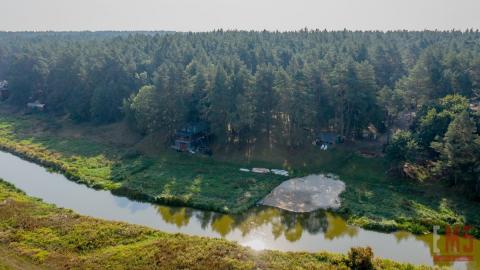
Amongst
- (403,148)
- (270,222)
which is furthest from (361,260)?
(403,148)

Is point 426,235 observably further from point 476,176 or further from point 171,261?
point 171,261

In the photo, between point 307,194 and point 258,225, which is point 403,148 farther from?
point 258,225

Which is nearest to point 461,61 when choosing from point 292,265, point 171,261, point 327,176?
point 327,176

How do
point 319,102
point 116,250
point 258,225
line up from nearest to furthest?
point 116,250 → point 258,225 → point 319,102

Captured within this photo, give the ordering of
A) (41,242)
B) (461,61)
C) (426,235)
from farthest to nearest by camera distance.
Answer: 1. (461,61)
2. (426,235)
3. (41,242)

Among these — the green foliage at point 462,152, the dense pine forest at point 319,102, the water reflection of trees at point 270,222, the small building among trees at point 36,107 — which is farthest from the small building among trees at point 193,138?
the small building among trees at point 36,107

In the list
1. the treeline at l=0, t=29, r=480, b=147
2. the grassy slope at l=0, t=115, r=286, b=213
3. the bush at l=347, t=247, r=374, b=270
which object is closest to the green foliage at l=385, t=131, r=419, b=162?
the treeline at l=0, t=29, r=480, b=147

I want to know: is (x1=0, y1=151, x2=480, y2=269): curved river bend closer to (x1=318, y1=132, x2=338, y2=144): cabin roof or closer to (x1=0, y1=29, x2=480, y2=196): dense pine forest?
(x1=0, y1=29, x2=480, y2=196): dense pine forest

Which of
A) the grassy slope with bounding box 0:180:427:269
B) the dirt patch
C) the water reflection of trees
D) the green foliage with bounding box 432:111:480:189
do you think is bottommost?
the grassy slope with bounding box 0:180:427:269
